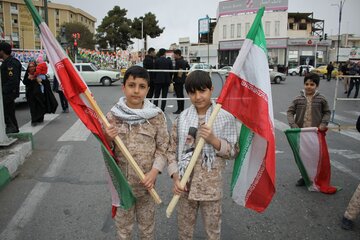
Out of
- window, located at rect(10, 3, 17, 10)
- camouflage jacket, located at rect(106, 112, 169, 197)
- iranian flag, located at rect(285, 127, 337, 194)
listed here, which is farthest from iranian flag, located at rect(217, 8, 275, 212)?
window, located at rect(10, 3, 17, 10)

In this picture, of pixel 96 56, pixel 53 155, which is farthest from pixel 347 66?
pixel 96 56

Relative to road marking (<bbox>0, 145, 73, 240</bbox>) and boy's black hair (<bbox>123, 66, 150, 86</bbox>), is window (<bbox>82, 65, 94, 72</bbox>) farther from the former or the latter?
boy's black hair (<bbox>123, 66, 150, 86</bbox>)

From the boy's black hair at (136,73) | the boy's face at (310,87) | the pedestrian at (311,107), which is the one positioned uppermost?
the boy's black hair at (136,73)

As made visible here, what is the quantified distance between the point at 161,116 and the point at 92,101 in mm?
515

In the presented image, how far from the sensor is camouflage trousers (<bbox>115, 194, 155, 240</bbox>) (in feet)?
8.31

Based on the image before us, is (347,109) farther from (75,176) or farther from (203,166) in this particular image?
(203,166)

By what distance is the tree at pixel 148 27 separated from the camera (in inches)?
2190

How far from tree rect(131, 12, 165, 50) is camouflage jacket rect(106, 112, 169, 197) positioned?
54.9 m

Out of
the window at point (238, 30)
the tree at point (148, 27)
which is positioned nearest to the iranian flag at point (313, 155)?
the window at point (238, 30)

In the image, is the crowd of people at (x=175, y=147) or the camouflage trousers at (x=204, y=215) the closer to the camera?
the crowd of people at (x=175, y=147)

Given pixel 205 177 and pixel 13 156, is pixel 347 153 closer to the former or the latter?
pixel 205 177

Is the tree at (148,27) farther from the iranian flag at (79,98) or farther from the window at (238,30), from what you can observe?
the iranian flag at (79,98)

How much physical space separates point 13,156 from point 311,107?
438 centimetres

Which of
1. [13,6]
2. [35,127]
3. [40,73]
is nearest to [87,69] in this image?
[40,73]
